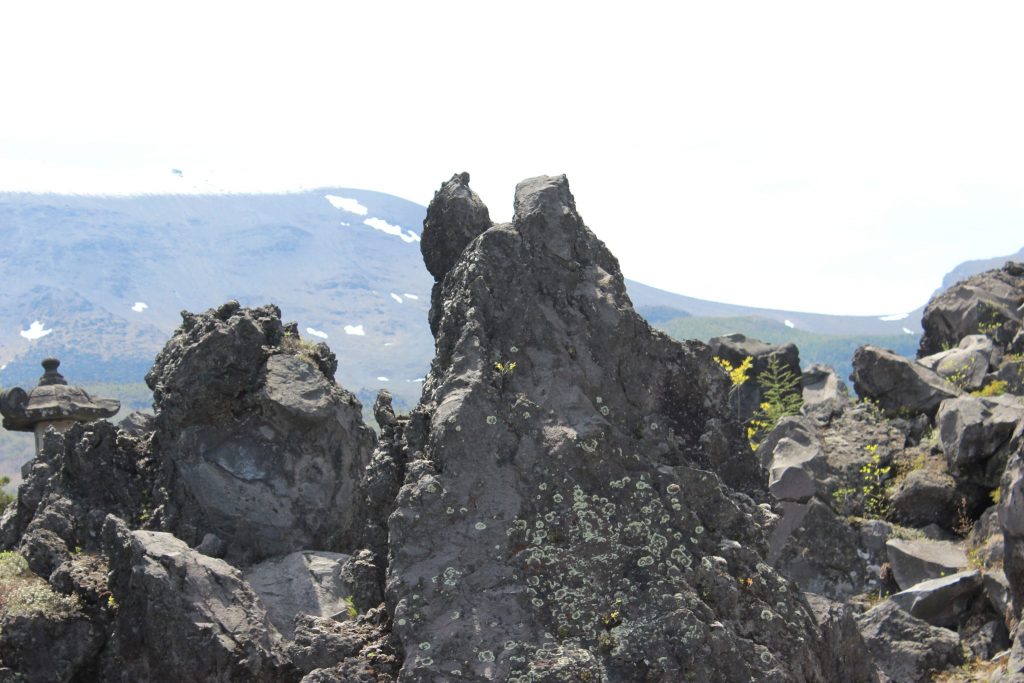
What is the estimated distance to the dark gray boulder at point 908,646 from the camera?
1241 cm

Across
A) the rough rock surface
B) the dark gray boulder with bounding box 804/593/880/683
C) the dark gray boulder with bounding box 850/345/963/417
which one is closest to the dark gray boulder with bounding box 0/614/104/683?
the rough rock surface

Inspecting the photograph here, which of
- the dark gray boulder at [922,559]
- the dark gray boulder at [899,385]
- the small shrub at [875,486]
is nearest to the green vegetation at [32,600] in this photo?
the dark gray boulder at [922,559]

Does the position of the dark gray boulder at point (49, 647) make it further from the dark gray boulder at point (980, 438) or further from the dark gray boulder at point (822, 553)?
the dark gray boulder at point (980, 438)

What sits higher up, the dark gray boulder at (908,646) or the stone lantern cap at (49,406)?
the dark gray boulder at (908,646)

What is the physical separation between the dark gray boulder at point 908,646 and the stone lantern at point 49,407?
19.4 m

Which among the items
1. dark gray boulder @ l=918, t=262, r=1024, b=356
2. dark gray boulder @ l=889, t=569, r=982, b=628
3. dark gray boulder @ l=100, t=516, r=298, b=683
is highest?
dark gray boulder @ l=918, t=262, r=1024, b=356

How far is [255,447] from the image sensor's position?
15.2 meters

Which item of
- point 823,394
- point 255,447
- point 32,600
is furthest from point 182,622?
point 823,394

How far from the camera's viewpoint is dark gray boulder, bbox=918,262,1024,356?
27.7m

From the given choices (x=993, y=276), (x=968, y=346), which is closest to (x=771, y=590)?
(x=968, y=346)

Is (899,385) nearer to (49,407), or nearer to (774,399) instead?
(774,399)

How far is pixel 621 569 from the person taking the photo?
9.21m

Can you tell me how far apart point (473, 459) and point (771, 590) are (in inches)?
108

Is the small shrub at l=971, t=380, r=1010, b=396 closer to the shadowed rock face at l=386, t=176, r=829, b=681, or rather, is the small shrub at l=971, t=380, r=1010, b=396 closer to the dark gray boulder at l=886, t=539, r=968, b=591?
the dark gray boulder at l=886, t=539, r=968, b=591
